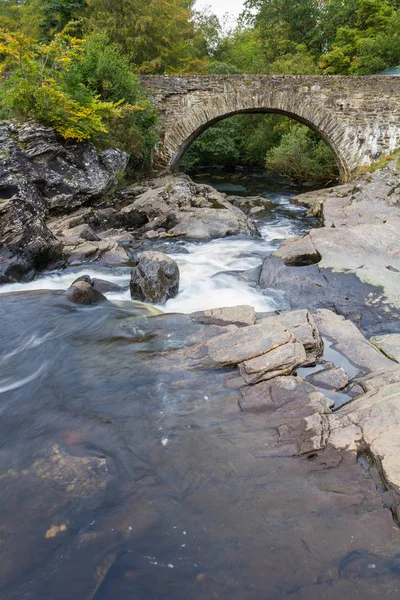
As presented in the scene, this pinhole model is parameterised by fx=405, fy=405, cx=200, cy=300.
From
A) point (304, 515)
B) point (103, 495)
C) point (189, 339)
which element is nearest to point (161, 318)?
point (189, 339)

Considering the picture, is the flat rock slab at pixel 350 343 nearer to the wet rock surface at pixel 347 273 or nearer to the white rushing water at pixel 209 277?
the wet rock surface at pixel 347 273

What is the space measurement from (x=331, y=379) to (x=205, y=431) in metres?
1.33

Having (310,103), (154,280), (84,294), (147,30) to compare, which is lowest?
(84,294)

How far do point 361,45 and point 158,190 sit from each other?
14531 millimetres

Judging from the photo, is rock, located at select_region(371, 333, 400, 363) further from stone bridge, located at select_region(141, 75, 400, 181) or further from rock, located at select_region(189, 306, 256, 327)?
stone bridge, located at select_region(141, 75, 400, 181)

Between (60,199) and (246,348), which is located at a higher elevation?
(60,199)

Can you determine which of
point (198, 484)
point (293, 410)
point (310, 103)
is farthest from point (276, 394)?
point (310, 103)

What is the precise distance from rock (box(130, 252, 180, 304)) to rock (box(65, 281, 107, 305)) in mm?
551

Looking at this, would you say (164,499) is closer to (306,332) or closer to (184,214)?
(306,332)

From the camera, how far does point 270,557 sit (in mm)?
2262

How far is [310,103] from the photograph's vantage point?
14.7m

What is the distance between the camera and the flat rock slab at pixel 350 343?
410 cm

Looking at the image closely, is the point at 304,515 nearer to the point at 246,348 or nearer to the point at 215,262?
the point at 246,348

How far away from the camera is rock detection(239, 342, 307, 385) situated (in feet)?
12.1
